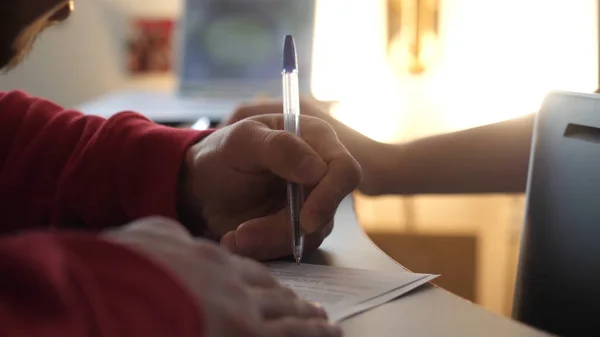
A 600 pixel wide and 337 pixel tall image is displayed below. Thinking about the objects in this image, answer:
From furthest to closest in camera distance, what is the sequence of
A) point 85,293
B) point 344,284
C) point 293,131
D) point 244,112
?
point 244,112 → point 293,131 → point 344,284 → point 85,293

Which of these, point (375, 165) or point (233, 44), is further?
point (233, 44)

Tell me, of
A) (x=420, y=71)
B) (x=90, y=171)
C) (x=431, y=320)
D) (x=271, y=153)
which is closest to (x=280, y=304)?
(x=431, y=320)

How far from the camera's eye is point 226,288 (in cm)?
35

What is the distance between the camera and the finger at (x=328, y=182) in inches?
22.6

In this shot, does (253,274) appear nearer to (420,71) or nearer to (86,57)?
(420,71)

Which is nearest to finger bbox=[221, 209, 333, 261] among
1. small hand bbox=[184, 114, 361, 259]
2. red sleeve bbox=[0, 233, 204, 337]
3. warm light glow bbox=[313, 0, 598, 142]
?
small hand bbox=[184, 114, 361, 259]

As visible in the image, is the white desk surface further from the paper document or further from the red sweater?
the red sweater

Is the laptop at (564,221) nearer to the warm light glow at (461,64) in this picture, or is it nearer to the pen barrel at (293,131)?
the pen barrel at (293,131)

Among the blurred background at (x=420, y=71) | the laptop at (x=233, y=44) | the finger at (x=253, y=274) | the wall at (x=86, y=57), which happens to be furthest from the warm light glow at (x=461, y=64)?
the finger at (x=253, y=274)

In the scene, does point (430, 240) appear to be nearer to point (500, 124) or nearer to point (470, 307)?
point (500, 124)

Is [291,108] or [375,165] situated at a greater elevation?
[291,108]

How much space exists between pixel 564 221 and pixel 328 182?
0.63ft

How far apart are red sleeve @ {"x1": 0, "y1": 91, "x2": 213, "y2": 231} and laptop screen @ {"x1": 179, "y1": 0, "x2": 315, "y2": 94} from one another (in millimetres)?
1052

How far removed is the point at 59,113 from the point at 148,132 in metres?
0.13
